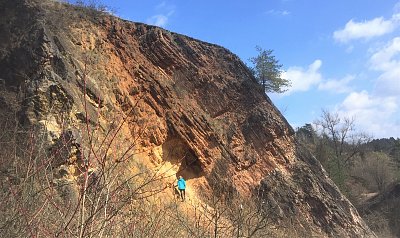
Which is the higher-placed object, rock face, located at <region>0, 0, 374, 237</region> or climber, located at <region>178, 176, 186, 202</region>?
rock face, located at <region>0, 0, 374, 237</region>

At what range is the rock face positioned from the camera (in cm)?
1352

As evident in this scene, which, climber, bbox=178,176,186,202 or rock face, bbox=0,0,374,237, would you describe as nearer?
rock face, bbox=0,0,374,237

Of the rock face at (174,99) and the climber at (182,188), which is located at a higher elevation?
the rock face at (174,99)

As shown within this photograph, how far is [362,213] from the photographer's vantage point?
33.4 metres

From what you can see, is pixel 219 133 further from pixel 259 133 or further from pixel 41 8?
pixel 41 8

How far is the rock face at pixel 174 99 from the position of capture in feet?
44.3

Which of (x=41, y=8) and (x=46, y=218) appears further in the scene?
(x=41, y=8)

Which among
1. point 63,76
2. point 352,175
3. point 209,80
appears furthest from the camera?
point 352,175

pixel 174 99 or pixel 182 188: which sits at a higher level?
pixel 174 99

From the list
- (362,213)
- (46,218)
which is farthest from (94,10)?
(362,213)

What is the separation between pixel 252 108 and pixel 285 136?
2.16 m

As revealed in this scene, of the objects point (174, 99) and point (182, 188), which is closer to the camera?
point (182, 188)

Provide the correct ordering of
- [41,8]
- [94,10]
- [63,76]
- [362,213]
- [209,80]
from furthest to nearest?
[362,213] < [209,80] < [94,10] < [41,8] < [63,76]

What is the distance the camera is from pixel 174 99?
1748 cm
